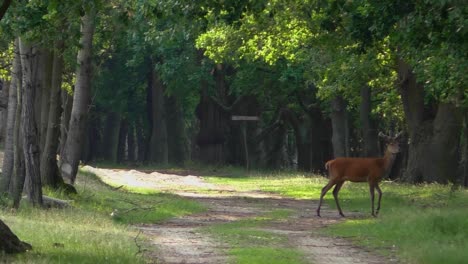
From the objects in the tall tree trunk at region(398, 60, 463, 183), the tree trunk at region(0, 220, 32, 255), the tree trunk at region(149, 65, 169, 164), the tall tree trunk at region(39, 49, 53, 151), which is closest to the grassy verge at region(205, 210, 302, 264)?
the tree trunk at region(0, 220, 32, 255)

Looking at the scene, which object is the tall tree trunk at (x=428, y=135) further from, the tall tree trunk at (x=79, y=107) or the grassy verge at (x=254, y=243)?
the grassy verge at (x=254, y=243)

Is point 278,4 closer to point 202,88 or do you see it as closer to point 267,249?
point 267,249

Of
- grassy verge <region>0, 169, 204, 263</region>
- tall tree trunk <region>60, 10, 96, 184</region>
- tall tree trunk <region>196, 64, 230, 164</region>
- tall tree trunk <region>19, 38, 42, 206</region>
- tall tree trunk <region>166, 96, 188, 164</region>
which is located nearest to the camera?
grassy verge <region>0, 169, 204, 263</region>

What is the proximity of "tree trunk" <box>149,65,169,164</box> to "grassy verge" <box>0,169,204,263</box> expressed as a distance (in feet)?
126

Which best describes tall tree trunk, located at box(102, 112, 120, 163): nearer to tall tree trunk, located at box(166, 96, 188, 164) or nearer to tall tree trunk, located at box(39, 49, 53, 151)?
tall tree trunk, located at box(166, 96, 188, 164)

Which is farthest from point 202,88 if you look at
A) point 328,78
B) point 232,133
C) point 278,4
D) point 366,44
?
point 366,44

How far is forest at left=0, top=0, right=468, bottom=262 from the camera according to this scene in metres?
17.6

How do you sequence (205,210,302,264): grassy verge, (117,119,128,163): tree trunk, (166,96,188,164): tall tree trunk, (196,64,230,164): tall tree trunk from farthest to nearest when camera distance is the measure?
(117,119,128,163): tree trunk → (166,96,188,164): tall tree trunk → (196,64,230,164): tall tree trunk → (205,210,302,264): grassy verge

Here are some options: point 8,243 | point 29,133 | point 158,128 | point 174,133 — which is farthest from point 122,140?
point 8,243

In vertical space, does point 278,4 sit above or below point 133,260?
above

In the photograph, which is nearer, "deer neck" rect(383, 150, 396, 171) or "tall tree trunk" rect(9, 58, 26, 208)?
"tall tree trunk" rect(9, 58, 26, 208)

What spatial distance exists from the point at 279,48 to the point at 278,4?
759 cm

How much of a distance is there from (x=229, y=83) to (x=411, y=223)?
42.5 m

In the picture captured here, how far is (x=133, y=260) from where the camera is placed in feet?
49.4
